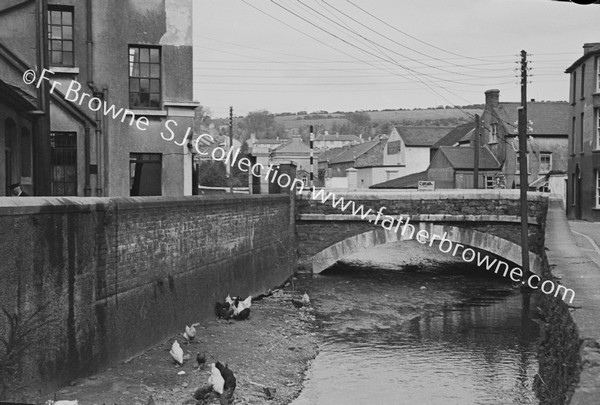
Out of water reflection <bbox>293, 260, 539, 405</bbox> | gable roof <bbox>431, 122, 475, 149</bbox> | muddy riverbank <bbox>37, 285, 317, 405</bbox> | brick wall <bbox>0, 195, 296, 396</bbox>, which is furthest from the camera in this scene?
gable roof <bbox>431, 122, 475, 149</bbox>

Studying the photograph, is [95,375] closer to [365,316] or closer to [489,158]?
[365,316]

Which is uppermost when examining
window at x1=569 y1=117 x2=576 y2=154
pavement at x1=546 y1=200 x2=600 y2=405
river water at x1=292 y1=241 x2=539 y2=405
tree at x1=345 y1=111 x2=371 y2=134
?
tree at x1=345 y1=111 x2=371 y2=134

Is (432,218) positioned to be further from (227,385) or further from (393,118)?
(393,118)

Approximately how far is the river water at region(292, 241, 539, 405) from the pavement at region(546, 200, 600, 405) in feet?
5.83

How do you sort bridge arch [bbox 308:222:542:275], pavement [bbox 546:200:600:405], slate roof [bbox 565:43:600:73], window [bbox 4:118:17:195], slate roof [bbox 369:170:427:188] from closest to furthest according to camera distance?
pavement [bbox 546:200:600:405] < window [bbox 4:118:17:195] < bridge arch [bbox 308:222:542:275] < slate roof [bbox 565:43:600:73] < slate roof [bbox 369:170:427:188]

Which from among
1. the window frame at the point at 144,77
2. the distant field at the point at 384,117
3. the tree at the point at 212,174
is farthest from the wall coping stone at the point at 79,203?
the distant field at the point at 384,117

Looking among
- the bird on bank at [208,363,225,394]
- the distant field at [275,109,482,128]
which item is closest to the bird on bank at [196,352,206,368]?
the bird on bank at [208,363,225,394]

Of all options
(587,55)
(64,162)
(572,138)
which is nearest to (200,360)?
(64,162)

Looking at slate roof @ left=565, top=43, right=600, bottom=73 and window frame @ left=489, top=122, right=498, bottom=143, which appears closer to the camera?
slate roof @ left=565, top=43, right=600, bottom=73

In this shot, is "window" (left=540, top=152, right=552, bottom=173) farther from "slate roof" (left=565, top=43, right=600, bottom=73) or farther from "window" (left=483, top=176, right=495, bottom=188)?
"slate roof" (left=565, top=43, right=600, bottom=73)

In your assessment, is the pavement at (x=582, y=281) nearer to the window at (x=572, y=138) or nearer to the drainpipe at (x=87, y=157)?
the drainpipe at (x=87, y=157)

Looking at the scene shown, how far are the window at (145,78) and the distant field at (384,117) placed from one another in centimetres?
12160

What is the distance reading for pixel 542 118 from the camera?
153 ft

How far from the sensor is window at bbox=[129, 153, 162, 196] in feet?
61.7
